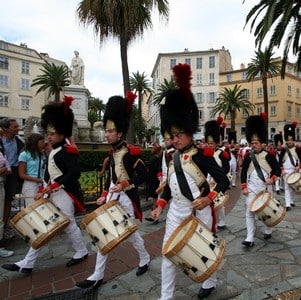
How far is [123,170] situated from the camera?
443 cm

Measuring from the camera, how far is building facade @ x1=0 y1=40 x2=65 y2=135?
58094 mm

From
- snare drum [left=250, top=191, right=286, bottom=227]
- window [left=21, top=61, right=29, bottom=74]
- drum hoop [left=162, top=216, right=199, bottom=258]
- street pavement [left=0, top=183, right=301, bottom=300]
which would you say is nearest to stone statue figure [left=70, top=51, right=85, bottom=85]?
street pavement [left=0, top=183, right=301, bottom=300]

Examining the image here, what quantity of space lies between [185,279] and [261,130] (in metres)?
3.11

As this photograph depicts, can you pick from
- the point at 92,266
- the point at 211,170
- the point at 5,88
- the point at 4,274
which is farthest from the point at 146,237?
the point at 5,88

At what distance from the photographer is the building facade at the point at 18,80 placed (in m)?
58.1

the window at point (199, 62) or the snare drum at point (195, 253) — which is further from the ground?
the window at point (199, 62)

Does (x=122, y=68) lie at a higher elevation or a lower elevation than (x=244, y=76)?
lower

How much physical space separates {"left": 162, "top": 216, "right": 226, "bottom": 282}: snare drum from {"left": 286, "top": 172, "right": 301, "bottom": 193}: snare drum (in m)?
5.75

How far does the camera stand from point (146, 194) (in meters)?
8.88

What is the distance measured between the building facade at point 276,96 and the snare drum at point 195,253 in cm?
5919

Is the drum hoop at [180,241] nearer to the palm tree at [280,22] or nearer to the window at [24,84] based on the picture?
the palm tree at [280,22]

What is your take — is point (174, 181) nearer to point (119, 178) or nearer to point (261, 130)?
point (119, 178)

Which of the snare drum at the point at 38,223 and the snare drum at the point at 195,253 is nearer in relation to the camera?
the snare drum at the point at 195,253

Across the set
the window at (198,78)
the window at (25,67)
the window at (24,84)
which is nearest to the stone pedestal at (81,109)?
the window at (24,84)
